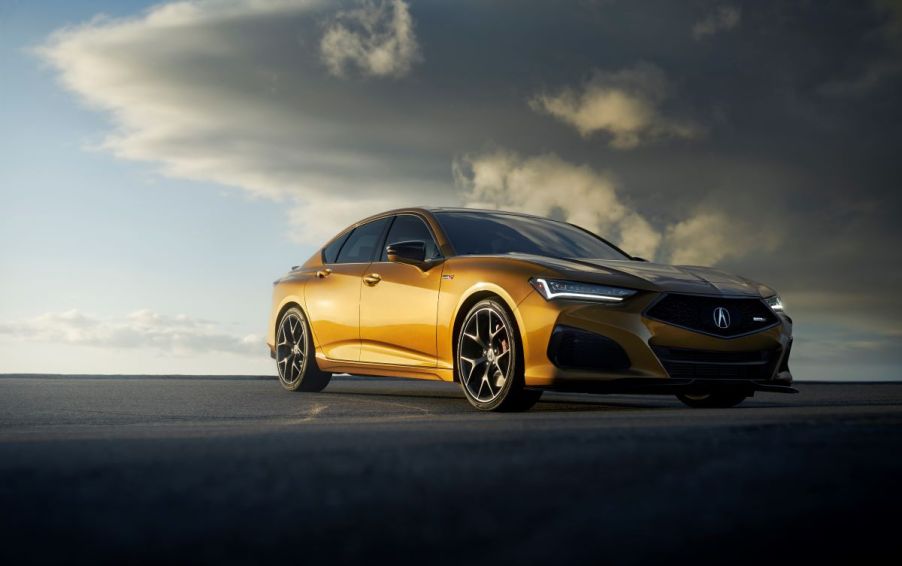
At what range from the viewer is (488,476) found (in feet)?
10.2

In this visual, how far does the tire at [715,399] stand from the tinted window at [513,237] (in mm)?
1320

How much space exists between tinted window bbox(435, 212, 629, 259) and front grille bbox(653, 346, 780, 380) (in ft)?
4.68

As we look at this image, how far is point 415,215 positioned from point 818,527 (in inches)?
268

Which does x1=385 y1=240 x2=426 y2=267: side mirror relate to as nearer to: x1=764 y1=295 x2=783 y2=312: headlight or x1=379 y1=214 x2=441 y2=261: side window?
x1=379 y1=214 x2=441 y2=261: side window

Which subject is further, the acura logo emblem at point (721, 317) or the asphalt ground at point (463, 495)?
the acura logo emblem at point (721, 317)

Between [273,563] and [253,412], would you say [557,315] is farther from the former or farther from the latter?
[273,563]

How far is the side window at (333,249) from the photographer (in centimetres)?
1030

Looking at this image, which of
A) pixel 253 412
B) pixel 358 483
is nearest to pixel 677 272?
pixel 253 412

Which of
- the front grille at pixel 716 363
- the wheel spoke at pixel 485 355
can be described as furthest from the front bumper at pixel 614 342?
the wheel spoke at pixel 485 355

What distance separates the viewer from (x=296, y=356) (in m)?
10.6

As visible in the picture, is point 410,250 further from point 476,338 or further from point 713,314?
point 713,314

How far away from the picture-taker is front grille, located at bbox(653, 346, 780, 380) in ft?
23.7

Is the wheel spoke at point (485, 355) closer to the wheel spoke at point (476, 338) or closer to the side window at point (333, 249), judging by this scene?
the wheel spoke at point (476, 338)

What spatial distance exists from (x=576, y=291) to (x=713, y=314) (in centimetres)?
106
